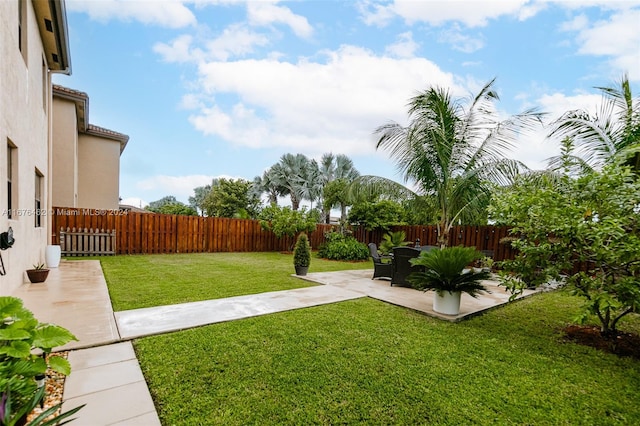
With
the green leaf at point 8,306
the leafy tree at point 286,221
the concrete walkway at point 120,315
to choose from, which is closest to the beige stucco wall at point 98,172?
the leafy tree at point 286,221

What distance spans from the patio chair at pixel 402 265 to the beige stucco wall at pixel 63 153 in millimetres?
12487

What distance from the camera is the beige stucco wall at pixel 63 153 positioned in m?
10.9

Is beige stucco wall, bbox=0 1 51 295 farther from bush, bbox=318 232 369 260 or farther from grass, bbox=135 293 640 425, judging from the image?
bush, bbox=318 232 369 260

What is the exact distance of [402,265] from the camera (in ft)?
22.5

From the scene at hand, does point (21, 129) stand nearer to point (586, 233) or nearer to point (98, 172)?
point (586, 233)

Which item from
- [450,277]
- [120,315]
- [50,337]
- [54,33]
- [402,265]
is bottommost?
[120,315]

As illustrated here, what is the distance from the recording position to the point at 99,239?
Result: 10586 millimetres

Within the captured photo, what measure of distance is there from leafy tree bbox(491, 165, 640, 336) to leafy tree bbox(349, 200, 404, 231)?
A: 31.9 ft

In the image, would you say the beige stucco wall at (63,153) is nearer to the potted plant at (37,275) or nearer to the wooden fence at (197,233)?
the wooden fence at (197,233)

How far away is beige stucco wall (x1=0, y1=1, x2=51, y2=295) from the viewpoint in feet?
13.0

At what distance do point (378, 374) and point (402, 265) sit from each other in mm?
4257

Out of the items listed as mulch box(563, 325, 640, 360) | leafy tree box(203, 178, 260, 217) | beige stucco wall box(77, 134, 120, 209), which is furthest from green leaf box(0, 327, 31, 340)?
leafy tree box(203, 178, 260, 217)

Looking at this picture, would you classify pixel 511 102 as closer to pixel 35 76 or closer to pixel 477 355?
pixel 477 355

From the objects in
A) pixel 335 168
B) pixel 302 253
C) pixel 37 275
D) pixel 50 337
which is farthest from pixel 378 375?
pixel 335 168
